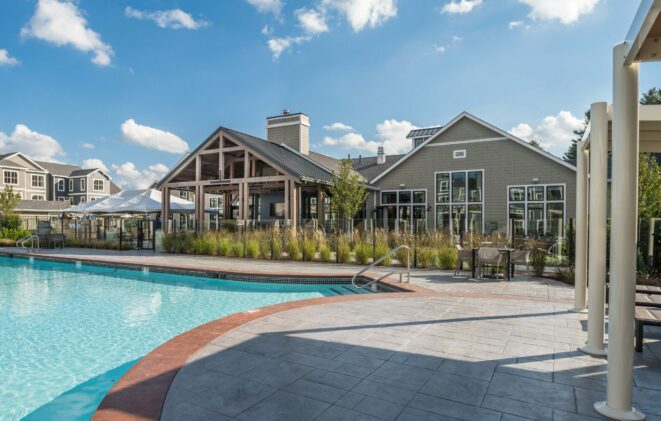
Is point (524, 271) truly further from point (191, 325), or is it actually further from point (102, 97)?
point (102, 97)

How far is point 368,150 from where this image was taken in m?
28.0

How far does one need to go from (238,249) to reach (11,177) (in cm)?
3827

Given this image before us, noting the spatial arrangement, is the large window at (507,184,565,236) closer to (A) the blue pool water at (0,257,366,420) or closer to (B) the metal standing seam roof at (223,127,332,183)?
(B) the metal standing seam roof at (223,127,332,183)

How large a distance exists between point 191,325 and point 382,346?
147 inches

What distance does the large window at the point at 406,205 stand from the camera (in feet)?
65.6

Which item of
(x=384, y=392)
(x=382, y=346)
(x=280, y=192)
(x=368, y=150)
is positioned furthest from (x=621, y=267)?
(x=368, y=150)

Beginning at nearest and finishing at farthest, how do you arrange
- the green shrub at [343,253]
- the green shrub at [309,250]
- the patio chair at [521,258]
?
the patio chair at [521,258], the green shrub at [343,253], the green shrub at [309,250]

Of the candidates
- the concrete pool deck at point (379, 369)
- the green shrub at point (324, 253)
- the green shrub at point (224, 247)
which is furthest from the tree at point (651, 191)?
the green shrub at point (224, 247)

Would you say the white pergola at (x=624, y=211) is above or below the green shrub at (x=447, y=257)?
above

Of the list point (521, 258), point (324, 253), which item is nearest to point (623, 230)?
point (521, 258)

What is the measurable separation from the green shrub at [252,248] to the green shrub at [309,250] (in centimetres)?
184

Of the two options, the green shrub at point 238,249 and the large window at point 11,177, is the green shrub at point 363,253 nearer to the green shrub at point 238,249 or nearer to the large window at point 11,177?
the green shrub at point 238,249

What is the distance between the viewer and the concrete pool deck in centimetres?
268

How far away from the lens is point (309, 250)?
12.5m
